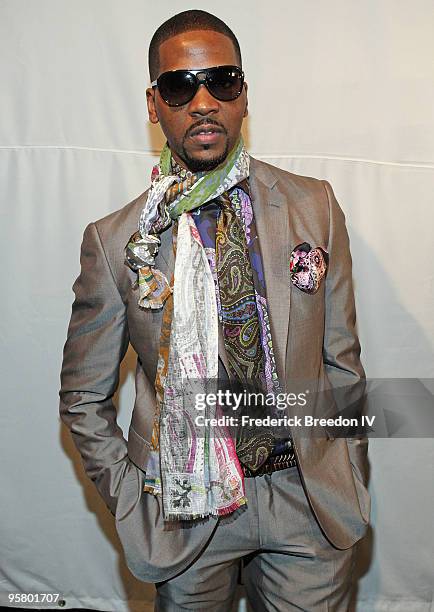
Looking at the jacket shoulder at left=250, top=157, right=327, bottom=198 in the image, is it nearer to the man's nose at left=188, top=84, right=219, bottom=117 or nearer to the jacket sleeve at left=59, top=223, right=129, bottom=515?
the man's nose at left=188, top=84, right=219, bottom=117

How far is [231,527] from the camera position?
2305mm

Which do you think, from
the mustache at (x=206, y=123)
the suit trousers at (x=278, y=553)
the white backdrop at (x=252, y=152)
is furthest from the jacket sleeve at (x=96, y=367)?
the white backdrop at (x=252, y=152)

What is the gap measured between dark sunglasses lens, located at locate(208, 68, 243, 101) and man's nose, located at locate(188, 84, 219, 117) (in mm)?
15

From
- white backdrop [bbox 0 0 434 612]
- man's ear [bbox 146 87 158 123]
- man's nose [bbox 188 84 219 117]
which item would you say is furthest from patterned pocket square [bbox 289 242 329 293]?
white backdrop [bbox 0 0 434 612]

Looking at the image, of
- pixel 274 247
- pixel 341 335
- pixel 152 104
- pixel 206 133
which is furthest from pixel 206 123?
pixel 341 335

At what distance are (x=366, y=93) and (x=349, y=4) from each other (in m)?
0.31

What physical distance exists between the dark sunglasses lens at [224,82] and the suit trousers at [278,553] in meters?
1.01

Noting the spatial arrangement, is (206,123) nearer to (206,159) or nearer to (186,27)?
(206,159)

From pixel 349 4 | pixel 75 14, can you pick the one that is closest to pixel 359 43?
pixel 349 4

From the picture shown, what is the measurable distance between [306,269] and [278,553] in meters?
0.78

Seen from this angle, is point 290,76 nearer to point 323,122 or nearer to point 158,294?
point 323,122

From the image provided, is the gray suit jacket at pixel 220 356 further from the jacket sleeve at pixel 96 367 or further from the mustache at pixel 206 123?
the mustache at pixel 206 123

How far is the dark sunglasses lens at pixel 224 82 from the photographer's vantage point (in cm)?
221

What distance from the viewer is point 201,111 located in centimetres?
220
